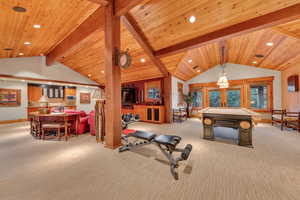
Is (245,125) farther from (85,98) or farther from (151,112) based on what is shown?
(85,98)

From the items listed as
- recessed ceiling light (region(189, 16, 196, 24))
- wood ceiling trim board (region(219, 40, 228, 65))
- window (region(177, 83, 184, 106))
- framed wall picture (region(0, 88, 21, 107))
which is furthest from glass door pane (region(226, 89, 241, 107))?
framed wall picture (region(0, 88, 21, 107))

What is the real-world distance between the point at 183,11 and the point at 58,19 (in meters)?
3.47

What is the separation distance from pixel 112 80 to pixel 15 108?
7.55m

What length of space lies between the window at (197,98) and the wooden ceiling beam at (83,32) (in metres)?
7.28

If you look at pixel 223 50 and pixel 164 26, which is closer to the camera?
pixel 164 26

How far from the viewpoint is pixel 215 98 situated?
8.23m

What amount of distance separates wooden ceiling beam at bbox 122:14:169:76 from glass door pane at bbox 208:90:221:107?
169 inches

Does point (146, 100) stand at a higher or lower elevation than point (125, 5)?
lower

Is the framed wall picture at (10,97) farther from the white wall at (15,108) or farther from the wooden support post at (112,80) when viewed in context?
the wooden support post at (112,80)

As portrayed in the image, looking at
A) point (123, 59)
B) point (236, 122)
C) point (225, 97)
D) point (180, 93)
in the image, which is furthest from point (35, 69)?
point (225, 97)

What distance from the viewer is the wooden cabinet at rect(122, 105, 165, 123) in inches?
259

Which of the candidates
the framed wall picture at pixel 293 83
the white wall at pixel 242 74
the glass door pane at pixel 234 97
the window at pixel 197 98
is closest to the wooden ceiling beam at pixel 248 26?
the framed wall picture at pixel 293 83

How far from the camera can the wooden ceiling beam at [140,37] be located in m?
3.74

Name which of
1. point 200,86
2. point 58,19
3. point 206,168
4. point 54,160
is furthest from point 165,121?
point 58,19
